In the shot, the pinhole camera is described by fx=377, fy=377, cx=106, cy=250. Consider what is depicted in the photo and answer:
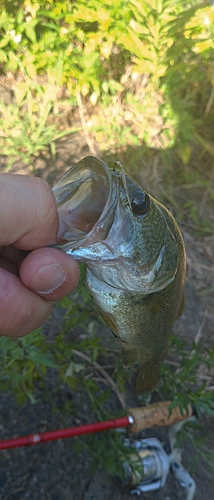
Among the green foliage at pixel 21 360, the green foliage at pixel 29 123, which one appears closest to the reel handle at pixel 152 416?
the green foliage at pixel 21 360

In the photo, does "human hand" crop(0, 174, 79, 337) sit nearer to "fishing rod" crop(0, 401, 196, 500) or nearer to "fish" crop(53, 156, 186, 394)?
"fish" crop(53, 156, 186, 394)

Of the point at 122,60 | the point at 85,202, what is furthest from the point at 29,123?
the point at 85,202

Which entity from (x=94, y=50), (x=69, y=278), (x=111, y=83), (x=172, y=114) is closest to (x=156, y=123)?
(x=172, y=114)

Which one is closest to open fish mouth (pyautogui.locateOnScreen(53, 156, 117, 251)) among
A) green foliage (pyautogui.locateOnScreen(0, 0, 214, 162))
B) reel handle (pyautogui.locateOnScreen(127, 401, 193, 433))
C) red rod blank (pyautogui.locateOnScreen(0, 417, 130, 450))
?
red rod blank (pyautogui.locateOnScreen(0, 417, 130, 450))

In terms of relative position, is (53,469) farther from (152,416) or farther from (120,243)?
(120,243)

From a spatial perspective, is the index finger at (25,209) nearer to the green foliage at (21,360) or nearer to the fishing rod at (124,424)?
the green foliage at (21,360)

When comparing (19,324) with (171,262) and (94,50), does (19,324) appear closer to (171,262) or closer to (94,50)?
(171,262)

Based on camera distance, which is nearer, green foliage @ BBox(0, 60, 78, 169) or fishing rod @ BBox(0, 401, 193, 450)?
fishing rod @ BBox(0, 401, 193, 450)
